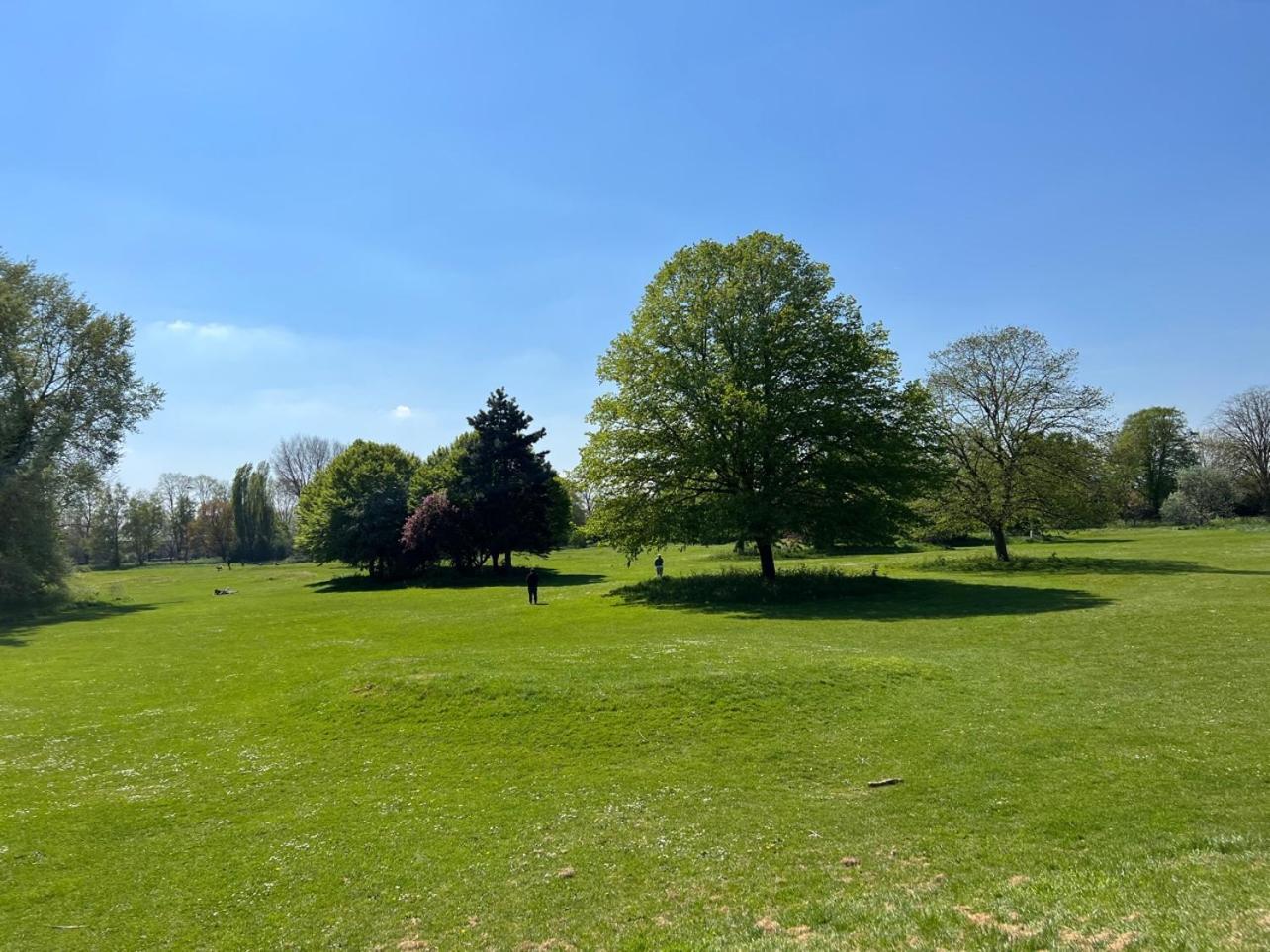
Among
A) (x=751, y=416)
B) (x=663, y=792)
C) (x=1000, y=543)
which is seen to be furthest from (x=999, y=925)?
(x=1000, y=543)

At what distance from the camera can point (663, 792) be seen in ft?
38.0

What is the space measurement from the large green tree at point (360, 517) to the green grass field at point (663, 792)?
139ft

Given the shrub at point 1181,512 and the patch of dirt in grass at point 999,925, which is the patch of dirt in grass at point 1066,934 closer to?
the patch of dirt in grass at point 999,925

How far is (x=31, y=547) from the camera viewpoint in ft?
155

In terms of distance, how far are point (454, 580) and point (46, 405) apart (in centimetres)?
3254

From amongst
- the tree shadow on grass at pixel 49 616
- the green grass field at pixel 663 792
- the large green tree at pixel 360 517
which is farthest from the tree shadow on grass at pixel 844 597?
the large green tree at pixel 360 517

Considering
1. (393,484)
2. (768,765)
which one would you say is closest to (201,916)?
(768,765)

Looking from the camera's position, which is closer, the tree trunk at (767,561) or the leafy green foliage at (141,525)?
the tree trunk at (767,561)

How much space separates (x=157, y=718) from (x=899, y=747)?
1722 centimetres

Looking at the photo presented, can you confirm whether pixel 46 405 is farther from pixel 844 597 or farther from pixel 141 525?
pixel 141 525

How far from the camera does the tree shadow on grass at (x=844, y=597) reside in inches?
1158

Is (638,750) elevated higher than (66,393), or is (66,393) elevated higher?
(66,393)

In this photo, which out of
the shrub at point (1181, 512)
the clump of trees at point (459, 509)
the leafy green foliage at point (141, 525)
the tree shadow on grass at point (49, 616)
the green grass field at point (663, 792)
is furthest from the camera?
the leafy green foliage at point (141, 525)

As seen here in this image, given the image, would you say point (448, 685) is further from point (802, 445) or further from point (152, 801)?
point (802, 445)
